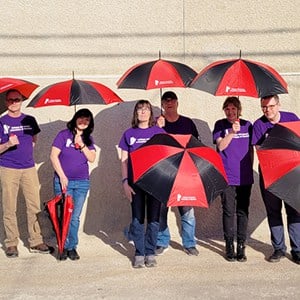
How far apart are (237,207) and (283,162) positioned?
0.91 metres

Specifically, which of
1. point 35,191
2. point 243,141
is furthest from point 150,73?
point 35,191

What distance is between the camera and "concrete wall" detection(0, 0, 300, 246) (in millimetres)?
7773

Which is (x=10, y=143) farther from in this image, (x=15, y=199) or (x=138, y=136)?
(x=138, y=136)

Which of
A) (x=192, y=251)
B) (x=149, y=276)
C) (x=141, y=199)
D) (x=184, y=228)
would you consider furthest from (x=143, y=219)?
(x=192, y=251)

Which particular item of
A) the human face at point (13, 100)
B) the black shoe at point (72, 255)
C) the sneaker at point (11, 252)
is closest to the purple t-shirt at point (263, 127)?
the black shoe at point (72, 255)

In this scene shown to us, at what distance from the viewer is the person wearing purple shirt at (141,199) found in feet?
21.0

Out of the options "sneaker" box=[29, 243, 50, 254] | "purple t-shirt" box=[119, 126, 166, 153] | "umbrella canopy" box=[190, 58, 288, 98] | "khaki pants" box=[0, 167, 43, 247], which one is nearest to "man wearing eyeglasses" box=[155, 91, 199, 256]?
"purple t-shirt" box=[119, 126, 166, 153]

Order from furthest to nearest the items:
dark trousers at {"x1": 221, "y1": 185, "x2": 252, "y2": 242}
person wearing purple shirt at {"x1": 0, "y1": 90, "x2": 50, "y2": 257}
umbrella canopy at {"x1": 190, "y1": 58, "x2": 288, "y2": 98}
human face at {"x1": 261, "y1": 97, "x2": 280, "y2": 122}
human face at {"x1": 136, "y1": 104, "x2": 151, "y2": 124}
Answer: person wearing purple shirt at {"x1": 0, "y1": 90, "x2": 50, "y2": 257} < dark trousers at {"x1": 221, "y1": 185, "x2": 252, "y2": 242} < human face at {"x1": 136, "y1": 104, "x2": 151, "y2": 124} < human face at {"x1": 261, "y1": 97, "x2": 280, "y2": 122} < umbrella canopy at {"x1": 190, "y1": 58, "x2": 288, "y2": 98}

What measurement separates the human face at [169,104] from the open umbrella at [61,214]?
53.7 inches

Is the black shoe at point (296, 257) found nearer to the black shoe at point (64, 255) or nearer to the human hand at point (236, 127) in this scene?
the human hand at point (236, 127)

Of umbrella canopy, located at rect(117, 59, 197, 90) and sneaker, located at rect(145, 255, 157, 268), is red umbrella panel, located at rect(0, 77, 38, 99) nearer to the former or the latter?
umbrella canopy, located at rect(117, 59, 197, 90)

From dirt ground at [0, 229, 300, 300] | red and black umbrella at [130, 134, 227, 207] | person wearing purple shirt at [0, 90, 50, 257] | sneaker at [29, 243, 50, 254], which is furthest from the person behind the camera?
sneaker at [29, 243, 50, 254]

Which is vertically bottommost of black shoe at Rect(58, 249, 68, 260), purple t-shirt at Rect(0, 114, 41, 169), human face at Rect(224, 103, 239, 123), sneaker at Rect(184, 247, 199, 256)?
sneaker at Rect(184, 247, 199, 256)

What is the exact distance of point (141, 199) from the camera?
21.0ft
